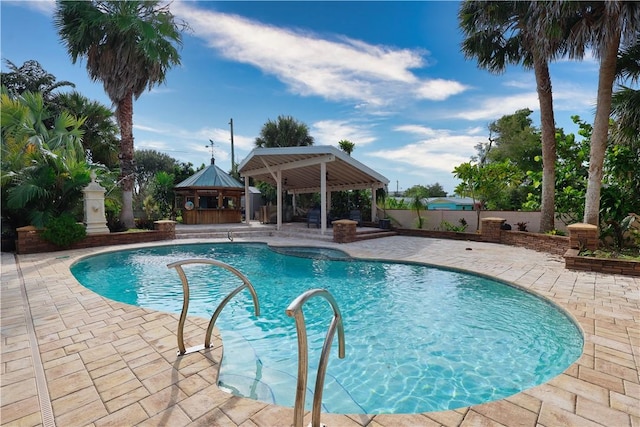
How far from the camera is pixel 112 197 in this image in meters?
12.3

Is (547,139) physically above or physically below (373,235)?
above

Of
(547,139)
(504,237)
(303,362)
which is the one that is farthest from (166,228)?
(547,139)

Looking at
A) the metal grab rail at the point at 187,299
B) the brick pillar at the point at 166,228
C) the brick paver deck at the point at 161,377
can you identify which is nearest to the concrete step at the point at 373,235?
the brick paver deck at the point at 161,377

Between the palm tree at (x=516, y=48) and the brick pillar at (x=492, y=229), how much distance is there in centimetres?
136

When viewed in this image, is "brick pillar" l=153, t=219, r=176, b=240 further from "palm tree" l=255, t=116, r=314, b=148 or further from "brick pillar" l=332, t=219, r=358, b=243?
"palm tree" l=255, t=116, r=314, b=148

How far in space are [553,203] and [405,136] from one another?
11.6 metres

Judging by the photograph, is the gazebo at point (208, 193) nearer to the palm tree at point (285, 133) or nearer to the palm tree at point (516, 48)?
the palm tree at point (285, 133)

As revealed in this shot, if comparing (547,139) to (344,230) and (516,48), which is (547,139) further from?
(344,230)

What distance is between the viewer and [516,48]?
10531 mm

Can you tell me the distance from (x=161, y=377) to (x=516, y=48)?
13.8 meters

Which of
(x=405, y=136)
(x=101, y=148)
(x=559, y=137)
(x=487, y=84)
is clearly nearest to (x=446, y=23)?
(x=487, y=84)

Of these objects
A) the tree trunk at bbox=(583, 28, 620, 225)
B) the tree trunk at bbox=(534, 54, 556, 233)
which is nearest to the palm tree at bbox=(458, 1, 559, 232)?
the tree trunk at bbox=(534, 54, 556, 233)

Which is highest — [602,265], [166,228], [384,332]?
[166,228]

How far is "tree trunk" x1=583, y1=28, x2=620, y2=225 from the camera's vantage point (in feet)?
25.2
